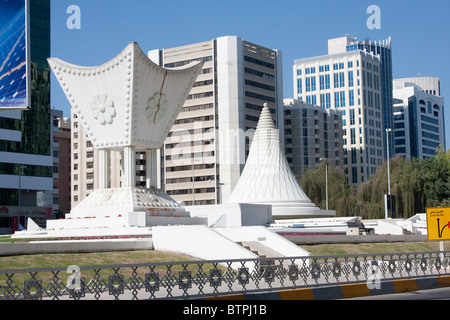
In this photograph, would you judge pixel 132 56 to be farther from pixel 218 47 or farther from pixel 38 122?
pixel 218 47

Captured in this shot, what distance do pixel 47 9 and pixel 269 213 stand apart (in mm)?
41340

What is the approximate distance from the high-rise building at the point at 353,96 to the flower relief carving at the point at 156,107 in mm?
92452

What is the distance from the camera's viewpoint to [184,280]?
15883 mm

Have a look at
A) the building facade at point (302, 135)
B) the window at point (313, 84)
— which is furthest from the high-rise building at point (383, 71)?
the building facade at point (302, 135)

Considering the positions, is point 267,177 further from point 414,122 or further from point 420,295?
point 414,122

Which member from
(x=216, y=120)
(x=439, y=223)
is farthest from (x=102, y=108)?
(x=216, y=120)

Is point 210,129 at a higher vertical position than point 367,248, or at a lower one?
higher

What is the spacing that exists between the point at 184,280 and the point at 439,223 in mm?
10498

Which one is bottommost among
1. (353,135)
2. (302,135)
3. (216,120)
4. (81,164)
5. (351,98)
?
(81,164)

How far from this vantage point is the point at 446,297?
Result: 16.4 m

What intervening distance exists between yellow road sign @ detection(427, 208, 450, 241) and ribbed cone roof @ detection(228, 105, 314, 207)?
99.5 ft

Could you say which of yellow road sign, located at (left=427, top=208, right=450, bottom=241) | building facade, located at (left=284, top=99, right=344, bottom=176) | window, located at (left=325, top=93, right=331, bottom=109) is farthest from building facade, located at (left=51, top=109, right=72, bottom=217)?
yellow road sign, located at (left=427, top=208, right=450, bottom=241)

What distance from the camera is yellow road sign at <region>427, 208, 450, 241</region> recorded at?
22516mm
